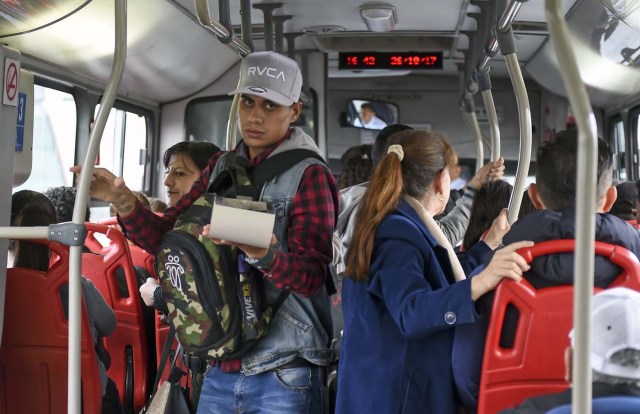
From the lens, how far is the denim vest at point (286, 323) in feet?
7.93

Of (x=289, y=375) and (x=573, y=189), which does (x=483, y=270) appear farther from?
(x=289, y=375)

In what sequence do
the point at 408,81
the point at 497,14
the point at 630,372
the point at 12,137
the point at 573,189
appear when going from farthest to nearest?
the point at 408,81, the point at 497,14, the point at 12,137, the point at 573,189, the point at 630,372

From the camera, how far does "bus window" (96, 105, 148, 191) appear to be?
6.48 metres

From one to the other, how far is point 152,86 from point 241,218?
492cm

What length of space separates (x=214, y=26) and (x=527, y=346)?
6.08 feet

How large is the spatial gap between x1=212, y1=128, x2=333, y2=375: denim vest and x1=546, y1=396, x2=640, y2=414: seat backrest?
900 millimetres

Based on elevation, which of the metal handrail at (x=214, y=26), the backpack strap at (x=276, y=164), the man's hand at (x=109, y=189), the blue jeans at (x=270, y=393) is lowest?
the blue jeans at (x=270, y=393)

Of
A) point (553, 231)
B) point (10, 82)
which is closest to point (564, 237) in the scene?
point (553, 231)

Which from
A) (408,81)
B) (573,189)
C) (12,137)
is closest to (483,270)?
(573,189)

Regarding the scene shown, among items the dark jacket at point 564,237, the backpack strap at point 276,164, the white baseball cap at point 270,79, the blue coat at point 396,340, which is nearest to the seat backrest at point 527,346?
the dark jacket at point 564,237

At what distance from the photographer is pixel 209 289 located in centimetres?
233

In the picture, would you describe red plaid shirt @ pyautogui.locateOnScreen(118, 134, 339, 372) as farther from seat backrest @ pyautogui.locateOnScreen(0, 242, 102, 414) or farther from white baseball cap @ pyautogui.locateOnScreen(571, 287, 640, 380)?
white baseball cap @ pyautogui.locateOnScreen(571, 287, 640, 380)

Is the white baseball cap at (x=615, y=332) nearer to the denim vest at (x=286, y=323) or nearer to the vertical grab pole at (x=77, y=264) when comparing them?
the denim vest at (x=286, y=323)

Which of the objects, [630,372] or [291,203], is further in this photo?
[291,203]
